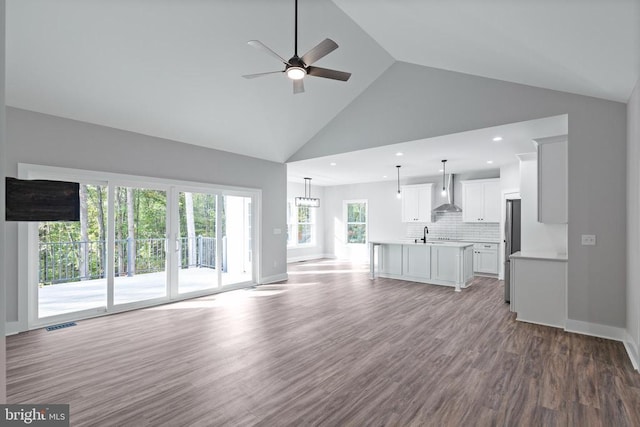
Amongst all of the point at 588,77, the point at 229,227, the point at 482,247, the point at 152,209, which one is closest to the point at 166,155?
the point at 152,209

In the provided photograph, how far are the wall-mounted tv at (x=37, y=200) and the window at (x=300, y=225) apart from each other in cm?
1022

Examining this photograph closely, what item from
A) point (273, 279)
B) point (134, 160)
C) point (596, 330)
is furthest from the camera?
point (273, 279)

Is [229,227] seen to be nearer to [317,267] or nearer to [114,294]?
[114,294]

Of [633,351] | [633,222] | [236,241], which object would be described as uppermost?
[633,222]

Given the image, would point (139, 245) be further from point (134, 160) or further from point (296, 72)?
point (296, 72)

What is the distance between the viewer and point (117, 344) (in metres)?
3.66

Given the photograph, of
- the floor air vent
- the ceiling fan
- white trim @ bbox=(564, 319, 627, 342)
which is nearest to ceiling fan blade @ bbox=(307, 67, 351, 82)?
the ceiling fan

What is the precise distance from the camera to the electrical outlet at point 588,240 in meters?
3.84

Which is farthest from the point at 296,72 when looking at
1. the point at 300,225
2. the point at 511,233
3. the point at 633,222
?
the point at 300,225

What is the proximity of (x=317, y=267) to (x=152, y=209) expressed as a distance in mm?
5218

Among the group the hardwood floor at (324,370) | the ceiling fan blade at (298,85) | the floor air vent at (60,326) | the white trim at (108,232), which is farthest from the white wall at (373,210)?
the floor air vent at (60,326)

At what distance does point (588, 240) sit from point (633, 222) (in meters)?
0.63

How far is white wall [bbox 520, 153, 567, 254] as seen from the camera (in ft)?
16.5

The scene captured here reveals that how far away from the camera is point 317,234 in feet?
39.2
